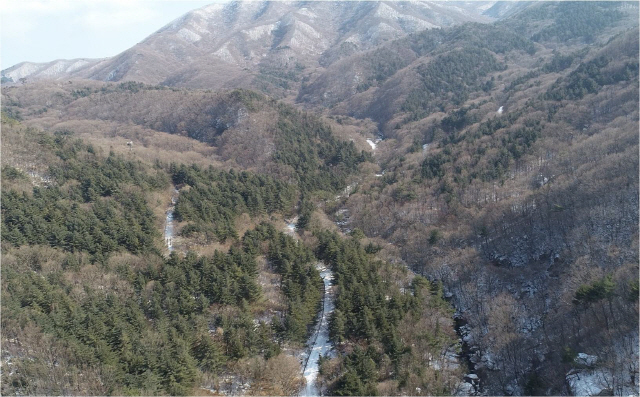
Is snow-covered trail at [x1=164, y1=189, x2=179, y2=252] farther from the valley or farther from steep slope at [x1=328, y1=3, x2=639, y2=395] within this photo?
steep slope at [x1=328, y1=3, x2=639, y2=395]

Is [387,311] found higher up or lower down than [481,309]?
higher up

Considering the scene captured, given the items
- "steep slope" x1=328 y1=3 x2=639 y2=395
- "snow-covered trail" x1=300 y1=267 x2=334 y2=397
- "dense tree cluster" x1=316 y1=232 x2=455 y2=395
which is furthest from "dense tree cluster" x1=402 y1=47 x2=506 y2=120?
"snow-covered trail" x1=300 y1=267 x2=334 y2=397

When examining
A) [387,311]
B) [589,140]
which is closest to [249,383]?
[387,311]

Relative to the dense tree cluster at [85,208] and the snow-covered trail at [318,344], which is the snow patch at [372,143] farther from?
the snow-covered trail at [318,344]

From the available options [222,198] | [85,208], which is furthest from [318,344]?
[85,208]

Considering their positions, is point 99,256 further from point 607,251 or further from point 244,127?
point 244,127

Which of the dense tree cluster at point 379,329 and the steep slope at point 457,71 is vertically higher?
the steep slope at point 457,71

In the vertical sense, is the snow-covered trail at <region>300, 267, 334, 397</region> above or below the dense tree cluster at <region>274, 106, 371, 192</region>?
below

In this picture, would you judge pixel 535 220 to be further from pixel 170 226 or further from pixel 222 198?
pixel 170 226

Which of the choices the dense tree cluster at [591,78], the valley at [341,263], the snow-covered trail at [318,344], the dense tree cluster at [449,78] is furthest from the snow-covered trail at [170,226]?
the dense tree cluster at [449,78]
